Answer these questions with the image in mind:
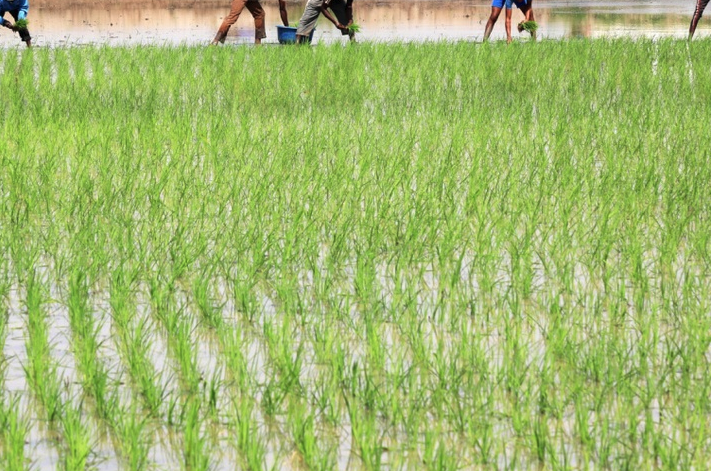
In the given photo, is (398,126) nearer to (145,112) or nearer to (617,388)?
(145,112)

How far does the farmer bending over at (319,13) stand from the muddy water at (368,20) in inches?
19.8

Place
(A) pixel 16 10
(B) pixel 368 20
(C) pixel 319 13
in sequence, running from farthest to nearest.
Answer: (B) pixel 368 20 → (C) pixel 319 13 → (A) pixel 16 10

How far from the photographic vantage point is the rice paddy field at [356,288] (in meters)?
2.55

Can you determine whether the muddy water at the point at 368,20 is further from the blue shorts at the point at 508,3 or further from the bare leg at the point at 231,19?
the blue shorts at the point at 508,3

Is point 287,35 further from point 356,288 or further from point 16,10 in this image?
point 356,288

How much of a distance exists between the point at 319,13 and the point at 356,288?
8.75 metres

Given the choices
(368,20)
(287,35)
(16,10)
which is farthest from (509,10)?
(368,20)

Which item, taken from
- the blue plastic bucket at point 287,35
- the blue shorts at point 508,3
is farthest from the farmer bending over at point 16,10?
the blue shorts at point 508,3

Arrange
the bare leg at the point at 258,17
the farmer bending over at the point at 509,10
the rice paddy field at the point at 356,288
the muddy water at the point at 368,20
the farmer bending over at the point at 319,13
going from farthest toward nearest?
the muddy water at the point at 368,20 < the bare leg at the point at 258,17 < the farmer bending over at the point at 509,10 < the farmer bending over at the point at 319,13 < the rice paddy field at the point at 356,288

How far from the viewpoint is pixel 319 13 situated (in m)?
12.1

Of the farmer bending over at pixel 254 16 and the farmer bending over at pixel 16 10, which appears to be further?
the farmer bending over at pixel 254 16

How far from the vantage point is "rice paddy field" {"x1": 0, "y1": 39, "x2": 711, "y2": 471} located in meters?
2.55

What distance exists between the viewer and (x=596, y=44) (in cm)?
1099

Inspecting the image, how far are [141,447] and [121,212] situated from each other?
7.26 ft
